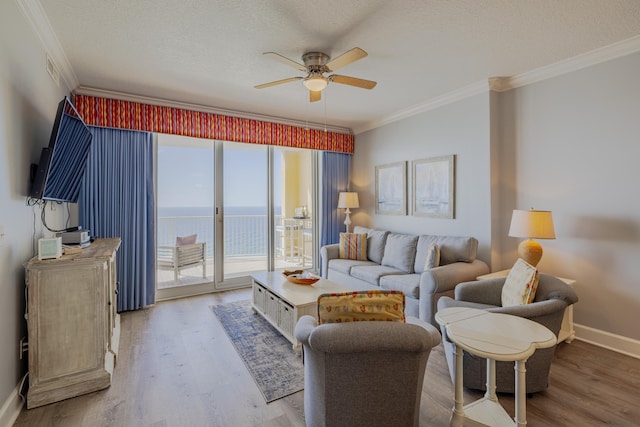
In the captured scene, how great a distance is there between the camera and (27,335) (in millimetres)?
2205

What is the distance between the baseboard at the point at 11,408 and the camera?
6.00 ft

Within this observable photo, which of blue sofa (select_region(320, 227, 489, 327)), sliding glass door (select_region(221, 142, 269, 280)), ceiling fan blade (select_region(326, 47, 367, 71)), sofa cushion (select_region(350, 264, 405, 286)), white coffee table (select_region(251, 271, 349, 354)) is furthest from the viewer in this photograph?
sliding glass door (select_region(221, 142, 269, 280))

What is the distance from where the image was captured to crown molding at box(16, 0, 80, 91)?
2132 millimetres

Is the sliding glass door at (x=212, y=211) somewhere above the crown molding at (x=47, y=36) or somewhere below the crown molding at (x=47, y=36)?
below

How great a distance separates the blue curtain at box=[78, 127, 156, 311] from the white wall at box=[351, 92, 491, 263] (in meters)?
3.41

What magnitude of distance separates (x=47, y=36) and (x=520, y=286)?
4133 mm

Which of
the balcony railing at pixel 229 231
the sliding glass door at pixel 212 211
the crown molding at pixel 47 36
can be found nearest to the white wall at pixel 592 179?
the sliding glass door at pixel 212 211

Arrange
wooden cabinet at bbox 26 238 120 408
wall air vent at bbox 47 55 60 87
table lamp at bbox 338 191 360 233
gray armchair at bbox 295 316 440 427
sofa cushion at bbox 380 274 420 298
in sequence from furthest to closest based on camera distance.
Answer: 1. table lamp at bbox 338 191 360 233
2. sofa cushion at bbox 380 274 420 298
3. wall air vent at bbox 47 55 60 87
4. wooden cabinet at bbox 26 238 120 408
5. gray armchair at bbox 295 316 440 427

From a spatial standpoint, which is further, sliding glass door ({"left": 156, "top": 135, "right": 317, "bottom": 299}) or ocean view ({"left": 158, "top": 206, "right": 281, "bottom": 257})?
ocean view ({"left": 158, "top": 206, "right": 281, "bottom": 257})

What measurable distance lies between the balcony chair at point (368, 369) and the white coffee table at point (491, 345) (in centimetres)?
22

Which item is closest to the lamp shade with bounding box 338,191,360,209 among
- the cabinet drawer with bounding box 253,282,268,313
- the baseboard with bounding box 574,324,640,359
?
the cabinet drawer with bounding box 253,282,268,313

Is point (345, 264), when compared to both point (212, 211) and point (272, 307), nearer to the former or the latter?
point (272, 307)

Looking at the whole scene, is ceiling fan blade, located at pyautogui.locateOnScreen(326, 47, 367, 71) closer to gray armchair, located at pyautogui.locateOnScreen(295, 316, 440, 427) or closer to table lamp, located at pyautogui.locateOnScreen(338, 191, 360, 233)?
gray armchair, located at pyautogui.locateOnScreen(295, 316, 440, 427)

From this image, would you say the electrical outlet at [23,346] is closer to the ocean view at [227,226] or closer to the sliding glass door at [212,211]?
the sliding glass door at [212,211]
